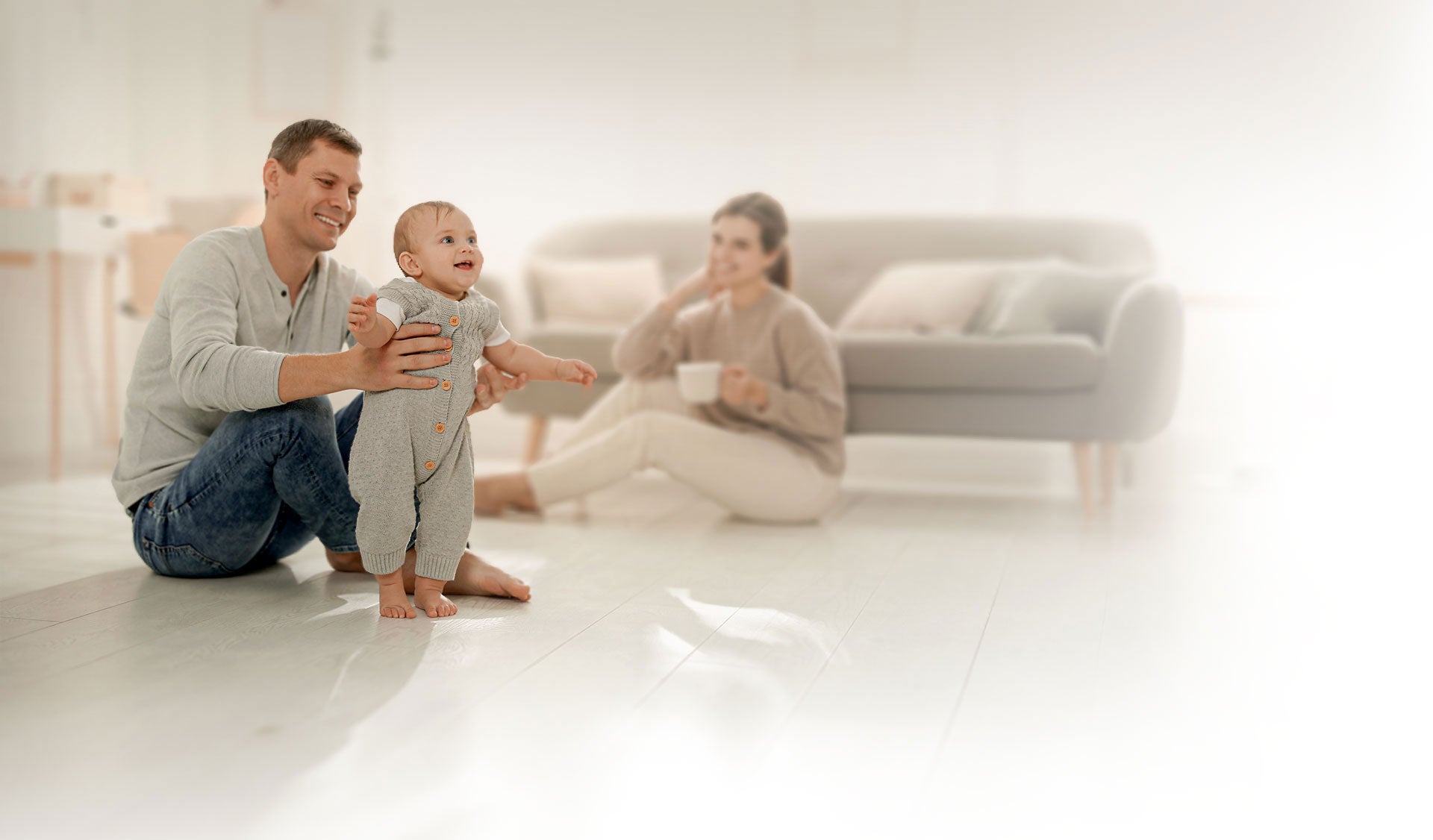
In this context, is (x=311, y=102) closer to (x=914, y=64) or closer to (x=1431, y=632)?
(x=914, y=64)

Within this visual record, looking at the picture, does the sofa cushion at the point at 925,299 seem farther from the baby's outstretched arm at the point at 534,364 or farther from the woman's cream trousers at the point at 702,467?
the baby's outstretched arm at the point at 534,364

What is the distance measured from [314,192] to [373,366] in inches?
12.8

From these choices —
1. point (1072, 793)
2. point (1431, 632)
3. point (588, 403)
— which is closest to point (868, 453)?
point (588, 403)

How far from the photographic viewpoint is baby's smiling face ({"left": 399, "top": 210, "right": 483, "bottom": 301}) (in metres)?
1.48

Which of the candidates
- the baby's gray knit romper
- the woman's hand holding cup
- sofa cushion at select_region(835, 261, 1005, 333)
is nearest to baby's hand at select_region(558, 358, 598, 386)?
the baby's gray knit romper

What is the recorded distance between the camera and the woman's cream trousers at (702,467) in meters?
2.35

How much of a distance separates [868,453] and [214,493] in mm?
2499

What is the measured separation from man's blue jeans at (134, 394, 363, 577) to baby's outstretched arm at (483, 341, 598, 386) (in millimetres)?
268

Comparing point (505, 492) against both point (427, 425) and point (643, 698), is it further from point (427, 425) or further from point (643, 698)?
point (643, 698)

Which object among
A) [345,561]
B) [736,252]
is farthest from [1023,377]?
[345,561]

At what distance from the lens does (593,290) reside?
3361 millimetres

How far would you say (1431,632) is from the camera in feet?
5.40

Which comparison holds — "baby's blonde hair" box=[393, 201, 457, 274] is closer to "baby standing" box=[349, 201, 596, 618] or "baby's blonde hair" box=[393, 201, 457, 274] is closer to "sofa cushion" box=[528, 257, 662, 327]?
"baby standing" box=[349, 201, 596, 618]

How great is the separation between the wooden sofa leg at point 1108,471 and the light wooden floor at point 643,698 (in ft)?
2.26
